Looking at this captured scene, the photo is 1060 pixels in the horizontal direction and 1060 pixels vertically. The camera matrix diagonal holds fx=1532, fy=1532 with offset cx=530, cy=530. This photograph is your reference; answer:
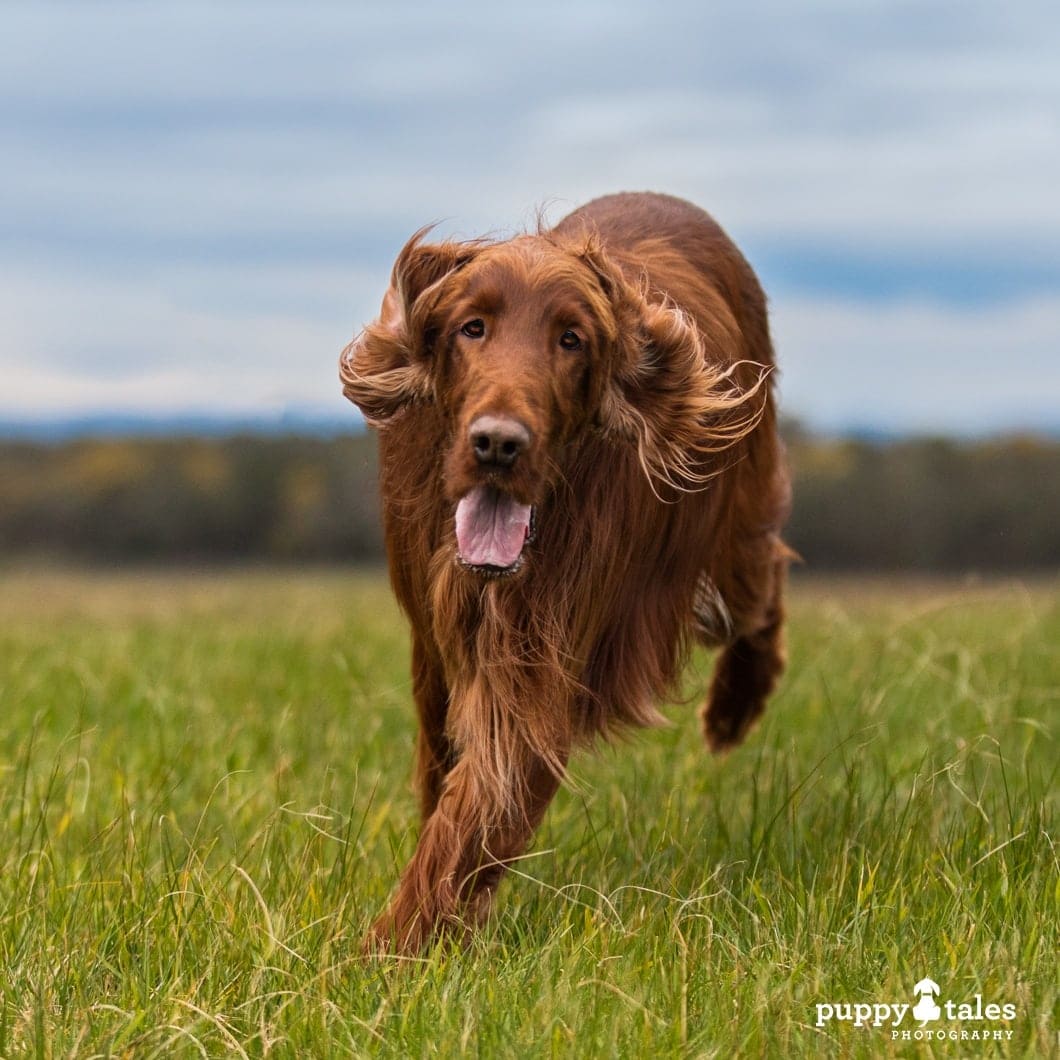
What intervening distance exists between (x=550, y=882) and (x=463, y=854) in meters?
0.43

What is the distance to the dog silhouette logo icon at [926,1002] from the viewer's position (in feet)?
8.54

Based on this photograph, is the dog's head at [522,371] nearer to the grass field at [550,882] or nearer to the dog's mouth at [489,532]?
the dog's mouth at [489,532]

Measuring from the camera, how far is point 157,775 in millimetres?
4531

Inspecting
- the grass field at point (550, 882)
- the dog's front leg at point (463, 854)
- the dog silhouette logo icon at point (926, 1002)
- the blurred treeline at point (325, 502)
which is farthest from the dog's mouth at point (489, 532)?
the blurred treeline at point (325, 502)

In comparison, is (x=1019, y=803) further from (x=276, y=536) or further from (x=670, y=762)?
(x=276, y=536)

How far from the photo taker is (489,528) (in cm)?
311

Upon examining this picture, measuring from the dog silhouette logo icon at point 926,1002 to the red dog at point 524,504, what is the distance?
98 cm

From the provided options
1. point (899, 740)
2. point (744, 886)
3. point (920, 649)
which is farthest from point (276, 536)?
point (744, 886)

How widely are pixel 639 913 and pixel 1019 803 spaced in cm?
105

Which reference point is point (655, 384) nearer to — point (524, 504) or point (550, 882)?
point (524, 504)

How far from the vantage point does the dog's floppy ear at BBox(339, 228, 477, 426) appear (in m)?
3.36

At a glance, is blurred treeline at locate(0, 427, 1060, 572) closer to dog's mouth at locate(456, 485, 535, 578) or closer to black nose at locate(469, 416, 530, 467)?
dog's mouth at locate(456, 485, 535, 578)

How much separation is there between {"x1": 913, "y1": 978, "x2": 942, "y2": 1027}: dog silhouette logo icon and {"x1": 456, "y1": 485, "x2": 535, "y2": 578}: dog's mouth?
1106 millimetres

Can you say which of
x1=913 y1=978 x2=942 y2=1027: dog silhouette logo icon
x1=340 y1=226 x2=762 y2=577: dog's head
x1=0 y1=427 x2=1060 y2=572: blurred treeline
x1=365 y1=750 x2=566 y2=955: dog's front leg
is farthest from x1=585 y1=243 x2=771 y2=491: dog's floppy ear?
x1=0 y1=427 x2=1060 y2=572: blurred treeline
